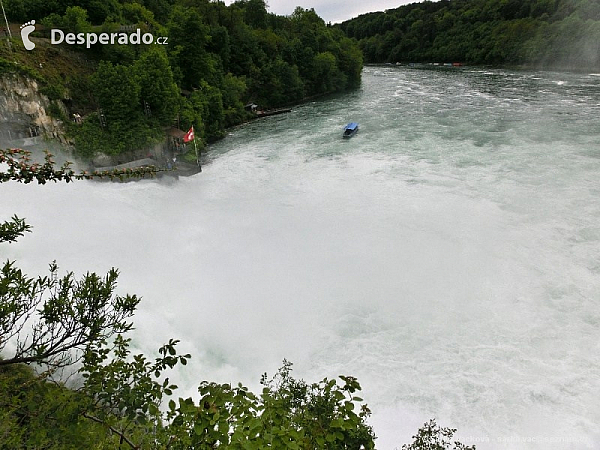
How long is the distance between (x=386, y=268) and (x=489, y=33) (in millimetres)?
100571

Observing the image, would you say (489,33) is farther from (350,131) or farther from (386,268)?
(386,268)

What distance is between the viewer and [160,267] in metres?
15.8

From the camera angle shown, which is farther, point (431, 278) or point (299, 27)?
point (299, 27)

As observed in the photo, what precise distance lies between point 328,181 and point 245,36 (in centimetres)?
3955

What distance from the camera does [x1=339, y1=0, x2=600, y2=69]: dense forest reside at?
235 ft

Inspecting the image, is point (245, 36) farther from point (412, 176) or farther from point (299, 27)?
Result: point (412, 176)

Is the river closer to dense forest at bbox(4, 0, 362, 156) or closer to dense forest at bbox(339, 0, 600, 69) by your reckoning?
dense forest at bbox(4, 0, 362, 156)

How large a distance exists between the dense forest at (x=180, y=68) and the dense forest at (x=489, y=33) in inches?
1519

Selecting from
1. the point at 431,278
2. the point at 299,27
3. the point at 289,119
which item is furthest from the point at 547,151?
the point at 299,27

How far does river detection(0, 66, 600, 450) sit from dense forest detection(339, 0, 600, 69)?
58594 mm

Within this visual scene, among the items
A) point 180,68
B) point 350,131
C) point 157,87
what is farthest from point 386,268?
point 180,68

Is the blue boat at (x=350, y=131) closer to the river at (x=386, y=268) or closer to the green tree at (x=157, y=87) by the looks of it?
the river at (x=386, y=268)

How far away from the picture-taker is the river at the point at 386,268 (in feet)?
37.4

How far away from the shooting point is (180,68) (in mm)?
39438
